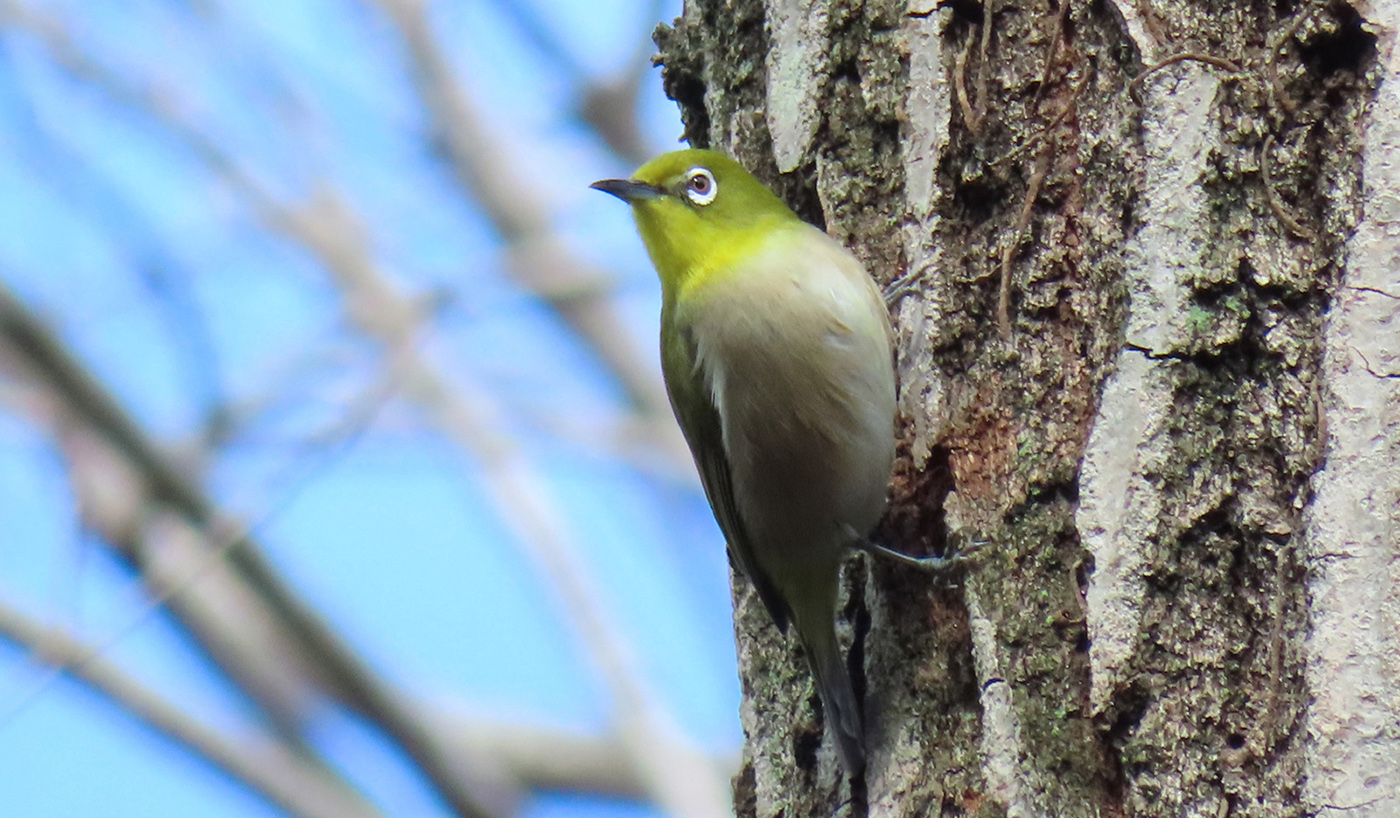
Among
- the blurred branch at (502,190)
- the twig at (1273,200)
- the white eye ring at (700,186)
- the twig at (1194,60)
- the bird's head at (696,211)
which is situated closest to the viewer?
the twig at (1273,200)

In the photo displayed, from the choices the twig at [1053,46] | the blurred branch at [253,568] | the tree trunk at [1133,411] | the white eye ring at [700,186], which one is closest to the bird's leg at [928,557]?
the tree trunk at [1133,411]

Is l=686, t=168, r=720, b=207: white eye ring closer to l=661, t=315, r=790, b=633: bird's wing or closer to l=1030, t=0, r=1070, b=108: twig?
l=661, t=315, r=790, b=633: bird's wing

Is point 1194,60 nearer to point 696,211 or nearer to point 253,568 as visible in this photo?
point 696,211

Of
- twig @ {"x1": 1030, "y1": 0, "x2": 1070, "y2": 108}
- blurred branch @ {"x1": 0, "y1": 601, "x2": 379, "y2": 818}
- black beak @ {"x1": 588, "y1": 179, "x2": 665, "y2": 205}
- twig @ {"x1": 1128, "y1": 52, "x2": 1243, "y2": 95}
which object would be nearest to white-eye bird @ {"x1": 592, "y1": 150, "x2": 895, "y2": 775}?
black beak @ {"x1": 588, "y1": 179, "x2": 665, "y2": 205}

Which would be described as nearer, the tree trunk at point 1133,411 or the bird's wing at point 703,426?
the tree trunk at point 1133,411

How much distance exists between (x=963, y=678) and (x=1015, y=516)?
0.31 m

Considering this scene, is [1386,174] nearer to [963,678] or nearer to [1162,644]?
[1162,644]

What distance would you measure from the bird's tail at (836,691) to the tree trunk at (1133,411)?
0.14ft

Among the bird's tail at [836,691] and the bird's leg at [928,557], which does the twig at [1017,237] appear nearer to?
the bird's leg at [928,557]

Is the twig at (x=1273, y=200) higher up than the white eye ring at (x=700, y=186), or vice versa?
the white eye ring at (x=700, y=186)

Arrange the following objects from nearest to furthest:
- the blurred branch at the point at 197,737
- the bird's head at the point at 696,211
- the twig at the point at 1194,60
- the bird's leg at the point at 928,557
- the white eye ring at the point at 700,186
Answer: the twig at the point at 1194,60 → the bird's leg at the point at 928,557 → the bird's head at the point at 696,211 → the white eye ring at the point at 700,186 → the blurred branch at the point at 197,737

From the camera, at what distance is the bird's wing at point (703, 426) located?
3.71 meters

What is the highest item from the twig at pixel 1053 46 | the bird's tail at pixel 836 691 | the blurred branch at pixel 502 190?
the blurred branch at pixel 502 190

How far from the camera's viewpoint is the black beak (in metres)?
3.94
